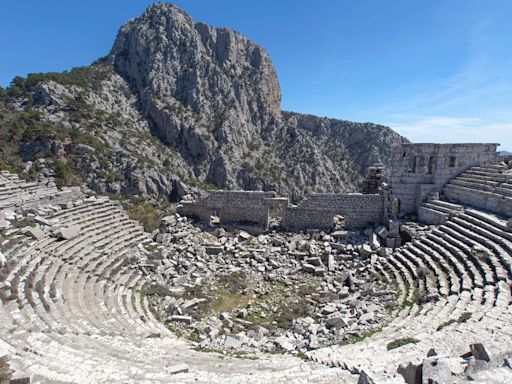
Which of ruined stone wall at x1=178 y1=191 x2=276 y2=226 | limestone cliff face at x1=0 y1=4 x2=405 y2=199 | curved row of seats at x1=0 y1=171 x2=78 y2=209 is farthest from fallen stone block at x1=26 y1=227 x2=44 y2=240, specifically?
limestone cliff face at x1=0 y1=4 x2=405 y2=199

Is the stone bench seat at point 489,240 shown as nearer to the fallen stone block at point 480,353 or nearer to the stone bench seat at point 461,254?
the stone bench seat at point 461,254

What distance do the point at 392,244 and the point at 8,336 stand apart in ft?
51.7

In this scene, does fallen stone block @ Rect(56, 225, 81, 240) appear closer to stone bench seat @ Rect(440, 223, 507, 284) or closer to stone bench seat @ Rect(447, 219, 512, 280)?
stone bench seat @ Rect(440, 223, 507, 284)

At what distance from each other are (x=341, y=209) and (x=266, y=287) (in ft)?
24.3

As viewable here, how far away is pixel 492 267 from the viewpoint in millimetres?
11750

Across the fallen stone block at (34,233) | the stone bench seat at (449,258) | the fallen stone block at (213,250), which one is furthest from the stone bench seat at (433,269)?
the fallen stone block at (34,233)

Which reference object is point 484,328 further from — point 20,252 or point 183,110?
point 183,110

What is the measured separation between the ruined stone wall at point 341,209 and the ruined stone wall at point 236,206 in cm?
165

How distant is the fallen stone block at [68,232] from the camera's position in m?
14.5

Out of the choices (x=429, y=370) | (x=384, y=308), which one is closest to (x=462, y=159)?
(x=384, y=308)

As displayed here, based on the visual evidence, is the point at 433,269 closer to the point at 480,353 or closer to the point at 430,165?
the point at 480,353

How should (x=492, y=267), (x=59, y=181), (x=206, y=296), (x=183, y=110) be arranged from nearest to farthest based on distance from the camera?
(x=492, y=267) → (x=206, y=296) → (x=59, y=181) → (x=183, y=110)

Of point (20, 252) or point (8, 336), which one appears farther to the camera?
point (20, 252)

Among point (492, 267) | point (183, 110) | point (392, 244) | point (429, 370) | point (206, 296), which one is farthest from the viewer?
point (183, 110)
